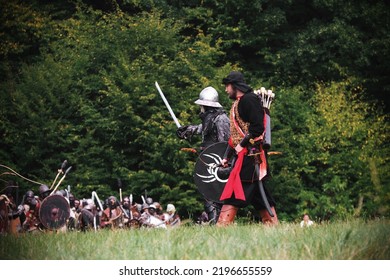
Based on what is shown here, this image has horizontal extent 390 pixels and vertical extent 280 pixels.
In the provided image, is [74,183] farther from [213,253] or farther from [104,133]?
[213,253]

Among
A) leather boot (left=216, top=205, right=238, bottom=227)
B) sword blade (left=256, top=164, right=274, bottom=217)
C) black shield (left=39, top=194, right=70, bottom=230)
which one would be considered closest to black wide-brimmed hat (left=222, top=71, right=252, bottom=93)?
sword blade (left=256, top=164, right=274, bottom=217)

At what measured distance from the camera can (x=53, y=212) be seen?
32.6 feet

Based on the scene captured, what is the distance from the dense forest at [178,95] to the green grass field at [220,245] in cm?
1460


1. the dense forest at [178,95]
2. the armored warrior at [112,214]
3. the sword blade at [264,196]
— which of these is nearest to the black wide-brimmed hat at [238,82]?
the sword blade at [264,196]

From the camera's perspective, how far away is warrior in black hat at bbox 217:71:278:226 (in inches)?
318

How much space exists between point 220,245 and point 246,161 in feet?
8.62

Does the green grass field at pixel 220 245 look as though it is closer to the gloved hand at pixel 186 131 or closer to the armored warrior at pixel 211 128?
the armored warrior at pixel 211 128

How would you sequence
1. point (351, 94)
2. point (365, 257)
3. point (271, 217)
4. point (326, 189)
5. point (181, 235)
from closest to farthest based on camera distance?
point (365, 257), point (181, 235), point (271, 217), point (326, 189), point (351, 94)

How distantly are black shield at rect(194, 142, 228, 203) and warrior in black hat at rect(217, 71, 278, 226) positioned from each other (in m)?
1.04

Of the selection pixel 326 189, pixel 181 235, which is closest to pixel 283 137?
pixel 326 189

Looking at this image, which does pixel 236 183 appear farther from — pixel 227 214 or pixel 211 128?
pixel 211 128

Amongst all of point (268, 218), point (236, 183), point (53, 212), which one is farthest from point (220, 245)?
point (53, 212)

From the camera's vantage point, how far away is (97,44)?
24.7m
